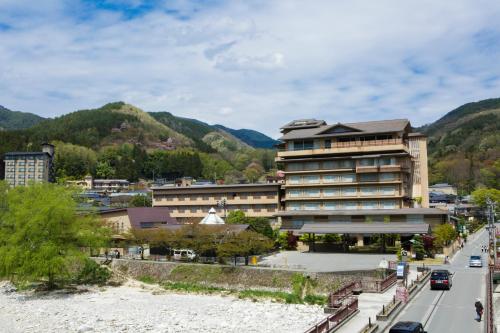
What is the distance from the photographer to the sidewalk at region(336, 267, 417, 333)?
24.6 metres

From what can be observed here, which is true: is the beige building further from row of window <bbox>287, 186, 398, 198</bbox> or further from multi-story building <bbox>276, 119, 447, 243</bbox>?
row of window <bbox>287, 186, 398, 198</bbox>

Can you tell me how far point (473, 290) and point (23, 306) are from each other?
36.6 metres

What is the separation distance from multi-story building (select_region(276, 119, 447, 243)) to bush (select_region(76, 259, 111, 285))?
26020 millimetres

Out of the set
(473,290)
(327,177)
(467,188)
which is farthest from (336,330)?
(467,188)

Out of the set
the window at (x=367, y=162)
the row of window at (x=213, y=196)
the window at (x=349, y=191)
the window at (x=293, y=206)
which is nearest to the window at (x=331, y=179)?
the window at (x=349, y=191)

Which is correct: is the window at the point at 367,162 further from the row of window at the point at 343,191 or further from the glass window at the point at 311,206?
the glass window at the point at 311,206

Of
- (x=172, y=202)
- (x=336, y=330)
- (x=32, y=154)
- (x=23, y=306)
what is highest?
(x=32, y=154)

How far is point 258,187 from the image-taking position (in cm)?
7762

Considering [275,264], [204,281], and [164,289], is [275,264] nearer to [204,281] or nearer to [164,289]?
[204,281]

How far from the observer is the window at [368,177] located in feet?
218

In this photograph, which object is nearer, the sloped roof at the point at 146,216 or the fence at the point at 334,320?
the fence at the point at 334,320

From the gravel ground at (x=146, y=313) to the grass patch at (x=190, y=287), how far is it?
1797 millimetres

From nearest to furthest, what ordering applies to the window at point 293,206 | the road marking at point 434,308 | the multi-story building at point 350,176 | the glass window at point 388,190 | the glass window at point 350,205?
1. the road marking at point 434,308
2. the multi-story building at point 350,176
3. the glass window at point 388,190
4. the glass window at point 350,205
5. the window at point 293,206

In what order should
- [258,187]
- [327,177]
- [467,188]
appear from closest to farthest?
[327,177] < [258,187] < [467,188]
